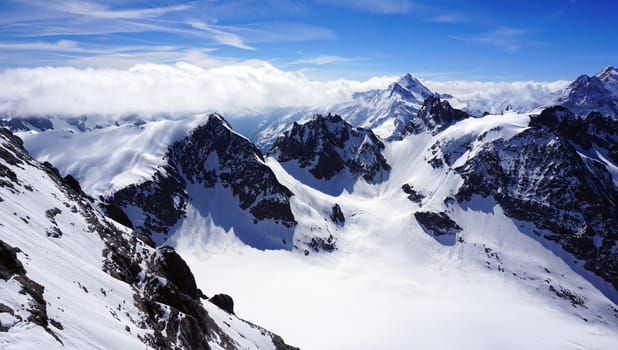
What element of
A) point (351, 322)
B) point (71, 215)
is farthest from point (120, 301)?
point (351, 322)

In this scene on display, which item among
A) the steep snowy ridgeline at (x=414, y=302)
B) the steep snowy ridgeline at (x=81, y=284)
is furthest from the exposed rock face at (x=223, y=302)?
the steep snowy ridgeline at (x=414, y=302)

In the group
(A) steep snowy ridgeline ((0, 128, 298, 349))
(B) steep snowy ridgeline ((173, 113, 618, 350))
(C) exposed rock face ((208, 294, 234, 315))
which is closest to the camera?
(A) steep snowy ridgeline ((0, 128, 298, 349))

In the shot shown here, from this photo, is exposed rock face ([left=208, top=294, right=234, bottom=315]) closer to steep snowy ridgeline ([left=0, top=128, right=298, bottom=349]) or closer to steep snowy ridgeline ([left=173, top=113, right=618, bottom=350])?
steep snowy ridgeline ([left=0, top=128, right=298, bottom=349])

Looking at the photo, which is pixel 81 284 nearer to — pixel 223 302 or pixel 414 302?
pixel 223 302

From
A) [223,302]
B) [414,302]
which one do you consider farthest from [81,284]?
[414,302]

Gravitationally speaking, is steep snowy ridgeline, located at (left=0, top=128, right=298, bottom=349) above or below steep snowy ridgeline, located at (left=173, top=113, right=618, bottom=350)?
above

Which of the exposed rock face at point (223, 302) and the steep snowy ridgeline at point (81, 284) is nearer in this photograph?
the steep snowy ridgeline at point (81, 284)

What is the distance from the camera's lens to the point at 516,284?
625 feet

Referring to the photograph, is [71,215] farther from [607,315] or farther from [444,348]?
[607,315]

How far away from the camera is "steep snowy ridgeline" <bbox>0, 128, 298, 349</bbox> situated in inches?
1144

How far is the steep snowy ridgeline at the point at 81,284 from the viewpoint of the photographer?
95.3 ft

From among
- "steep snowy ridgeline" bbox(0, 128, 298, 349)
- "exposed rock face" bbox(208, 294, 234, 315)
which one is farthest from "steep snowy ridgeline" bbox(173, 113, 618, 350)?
"steep snowy ridgeline" bbox(0, 128, 298, 349)

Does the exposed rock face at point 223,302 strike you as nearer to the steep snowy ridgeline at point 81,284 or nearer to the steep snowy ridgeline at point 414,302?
the steep snowy ridgeline at point 81,284

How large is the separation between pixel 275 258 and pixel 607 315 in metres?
162
